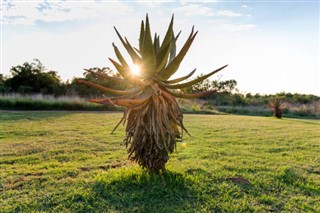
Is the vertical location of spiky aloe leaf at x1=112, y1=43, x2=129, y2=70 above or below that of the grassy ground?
above

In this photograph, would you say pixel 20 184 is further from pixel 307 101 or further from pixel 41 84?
pixel 307 101

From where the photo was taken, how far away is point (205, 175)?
3.39 m

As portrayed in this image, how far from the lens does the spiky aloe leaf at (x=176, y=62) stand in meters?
2.62

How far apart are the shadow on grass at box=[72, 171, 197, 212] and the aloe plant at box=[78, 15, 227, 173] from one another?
26 centimetres

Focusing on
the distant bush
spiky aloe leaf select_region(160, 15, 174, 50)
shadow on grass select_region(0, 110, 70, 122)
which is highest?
spiky aloe leaf select_region(160, 15, 174, 50)

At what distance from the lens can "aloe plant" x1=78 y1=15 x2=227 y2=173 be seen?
2698 mm

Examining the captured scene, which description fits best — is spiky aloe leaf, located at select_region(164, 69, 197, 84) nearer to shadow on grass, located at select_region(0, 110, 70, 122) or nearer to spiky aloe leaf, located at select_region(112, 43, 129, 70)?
spiky aloe leaf, located at select_region(112, 43, 129, 70)

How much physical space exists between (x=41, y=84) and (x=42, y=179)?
3294 centimetres

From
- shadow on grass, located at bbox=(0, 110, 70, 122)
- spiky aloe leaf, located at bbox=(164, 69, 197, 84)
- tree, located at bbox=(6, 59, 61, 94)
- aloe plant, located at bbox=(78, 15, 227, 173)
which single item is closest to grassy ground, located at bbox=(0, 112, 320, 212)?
aloe plant, located at bbox=(78, 15, 227, 173)

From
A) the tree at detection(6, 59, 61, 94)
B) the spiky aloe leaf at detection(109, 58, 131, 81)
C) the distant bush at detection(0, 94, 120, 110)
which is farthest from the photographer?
the tree at detection(6, 59, 61, 94)

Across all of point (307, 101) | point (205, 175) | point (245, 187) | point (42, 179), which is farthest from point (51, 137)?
point (307, 101)

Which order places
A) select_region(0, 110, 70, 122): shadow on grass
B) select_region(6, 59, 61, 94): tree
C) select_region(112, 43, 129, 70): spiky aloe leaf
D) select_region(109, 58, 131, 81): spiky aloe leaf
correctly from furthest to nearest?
select_region(6, 59, 61, 94): tree → select_region(0, 110, 70, 122): shadow on grass → select_region(112, 43, 129, 70): spiky aloe leaf → select_region(109, 58, 131, 81): spiky aloe leaf

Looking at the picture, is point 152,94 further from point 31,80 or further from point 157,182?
point 31,80

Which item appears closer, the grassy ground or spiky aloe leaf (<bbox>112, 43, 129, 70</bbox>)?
the grassy ground
